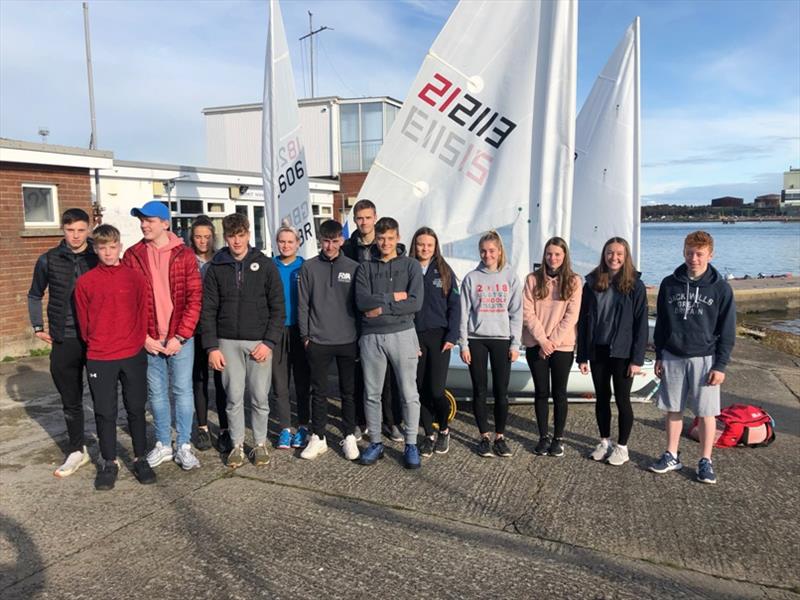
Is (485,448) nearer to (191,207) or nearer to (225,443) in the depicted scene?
(225,443)

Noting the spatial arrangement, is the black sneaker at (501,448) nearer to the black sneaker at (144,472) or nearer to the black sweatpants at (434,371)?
the black sweatpants at (434,371)

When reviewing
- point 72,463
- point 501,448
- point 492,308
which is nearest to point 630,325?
point 492,308

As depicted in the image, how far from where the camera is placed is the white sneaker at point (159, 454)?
4172mm

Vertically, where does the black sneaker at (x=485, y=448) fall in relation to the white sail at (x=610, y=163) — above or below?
below

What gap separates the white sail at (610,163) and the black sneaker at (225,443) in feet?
13.7

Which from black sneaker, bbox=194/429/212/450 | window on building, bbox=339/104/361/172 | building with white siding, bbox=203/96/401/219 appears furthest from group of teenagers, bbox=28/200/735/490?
window on building, bbox=339/104/361/172

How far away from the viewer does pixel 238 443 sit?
4223 mm

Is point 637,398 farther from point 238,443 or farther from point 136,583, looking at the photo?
point 136,583

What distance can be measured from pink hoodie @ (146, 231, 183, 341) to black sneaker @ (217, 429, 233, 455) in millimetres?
1008

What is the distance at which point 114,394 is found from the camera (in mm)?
3859

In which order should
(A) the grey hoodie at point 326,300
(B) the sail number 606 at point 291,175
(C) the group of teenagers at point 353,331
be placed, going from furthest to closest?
(B) the sail number 606 at point 291,175, (A) the grey hoodie at point 326,300, (C) the group of teenagers at point 353,331

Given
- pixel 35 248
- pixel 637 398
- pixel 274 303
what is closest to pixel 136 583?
pixel 274 303

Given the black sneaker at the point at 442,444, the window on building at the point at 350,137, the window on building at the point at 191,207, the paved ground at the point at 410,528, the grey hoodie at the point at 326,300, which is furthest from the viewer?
the window on building at the point at 350,137

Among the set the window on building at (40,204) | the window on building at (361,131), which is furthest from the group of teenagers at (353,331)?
the window on building at (361,131)
